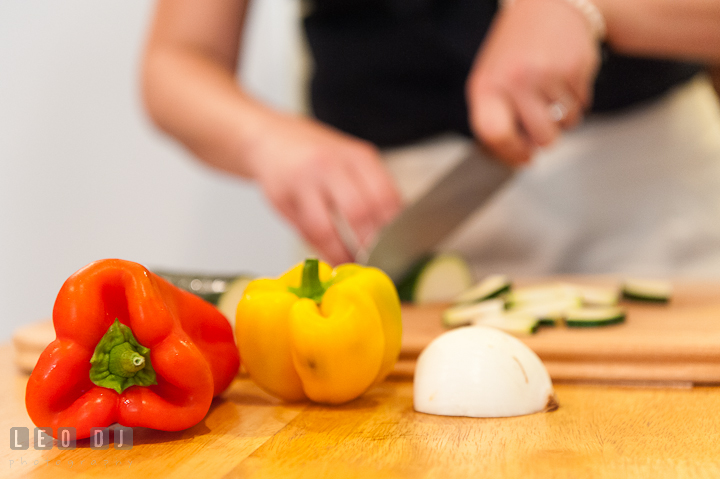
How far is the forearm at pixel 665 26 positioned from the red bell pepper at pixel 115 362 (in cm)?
115

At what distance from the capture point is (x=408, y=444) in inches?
27.0

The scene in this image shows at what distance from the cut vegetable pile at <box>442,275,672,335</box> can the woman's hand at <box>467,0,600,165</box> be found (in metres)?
0.35

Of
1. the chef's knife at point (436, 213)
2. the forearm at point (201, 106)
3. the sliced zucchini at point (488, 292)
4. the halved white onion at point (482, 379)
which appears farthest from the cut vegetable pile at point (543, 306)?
the forearm at point (201, 106)

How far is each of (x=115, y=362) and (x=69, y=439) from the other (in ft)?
0.34

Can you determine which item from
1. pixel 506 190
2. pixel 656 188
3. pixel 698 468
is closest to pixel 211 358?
pixel 698 468

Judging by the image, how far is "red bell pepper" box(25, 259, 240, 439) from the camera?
0.68 meters

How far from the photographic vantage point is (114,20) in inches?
108

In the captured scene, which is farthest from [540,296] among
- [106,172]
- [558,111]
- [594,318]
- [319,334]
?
[106,172]

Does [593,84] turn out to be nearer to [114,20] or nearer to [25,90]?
[114,20]

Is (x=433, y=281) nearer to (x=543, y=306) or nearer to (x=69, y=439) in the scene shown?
(x=543, y=306)

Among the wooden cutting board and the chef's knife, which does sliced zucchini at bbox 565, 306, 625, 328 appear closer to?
the wooden cutting board

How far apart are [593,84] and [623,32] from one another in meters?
0.28

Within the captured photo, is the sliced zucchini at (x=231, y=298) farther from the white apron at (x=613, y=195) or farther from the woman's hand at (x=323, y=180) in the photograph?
the white apron at (x=613, y=195)

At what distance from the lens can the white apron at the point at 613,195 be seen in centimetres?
176
